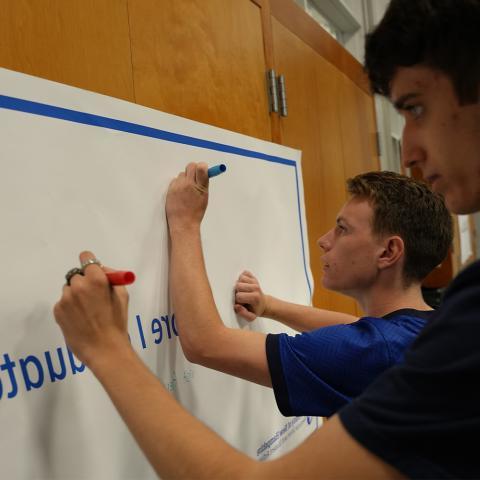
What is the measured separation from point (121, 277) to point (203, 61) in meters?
0.46

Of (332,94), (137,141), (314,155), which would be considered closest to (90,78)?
(137,141)

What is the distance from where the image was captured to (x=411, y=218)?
91 centimetres

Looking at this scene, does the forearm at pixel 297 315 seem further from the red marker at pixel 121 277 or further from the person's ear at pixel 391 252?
the red marker at pixel 121 277

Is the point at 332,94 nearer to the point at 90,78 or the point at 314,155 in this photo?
the point at 314,155

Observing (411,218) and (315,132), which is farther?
(315,132)

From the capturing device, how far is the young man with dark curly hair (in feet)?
1.18

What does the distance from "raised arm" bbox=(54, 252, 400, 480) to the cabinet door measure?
683 mm

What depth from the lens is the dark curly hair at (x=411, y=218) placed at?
91 cm

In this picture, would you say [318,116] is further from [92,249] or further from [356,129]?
[92,249]

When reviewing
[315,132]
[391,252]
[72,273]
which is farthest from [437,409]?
[315,132]

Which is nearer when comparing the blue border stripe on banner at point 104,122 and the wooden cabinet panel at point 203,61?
the blue border stripe on banner at point 104,122

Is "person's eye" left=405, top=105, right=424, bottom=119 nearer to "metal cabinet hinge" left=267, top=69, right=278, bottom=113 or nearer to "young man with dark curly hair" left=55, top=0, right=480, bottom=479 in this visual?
"young man with dark curly hair" left=55, top=0, right=480, bottom=479

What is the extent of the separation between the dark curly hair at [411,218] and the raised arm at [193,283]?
1.22 ft

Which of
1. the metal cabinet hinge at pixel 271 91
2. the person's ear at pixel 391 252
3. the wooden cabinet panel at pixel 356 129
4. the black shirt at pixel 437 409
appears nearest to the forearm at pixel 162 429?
the black shirt at pixel 437 409
